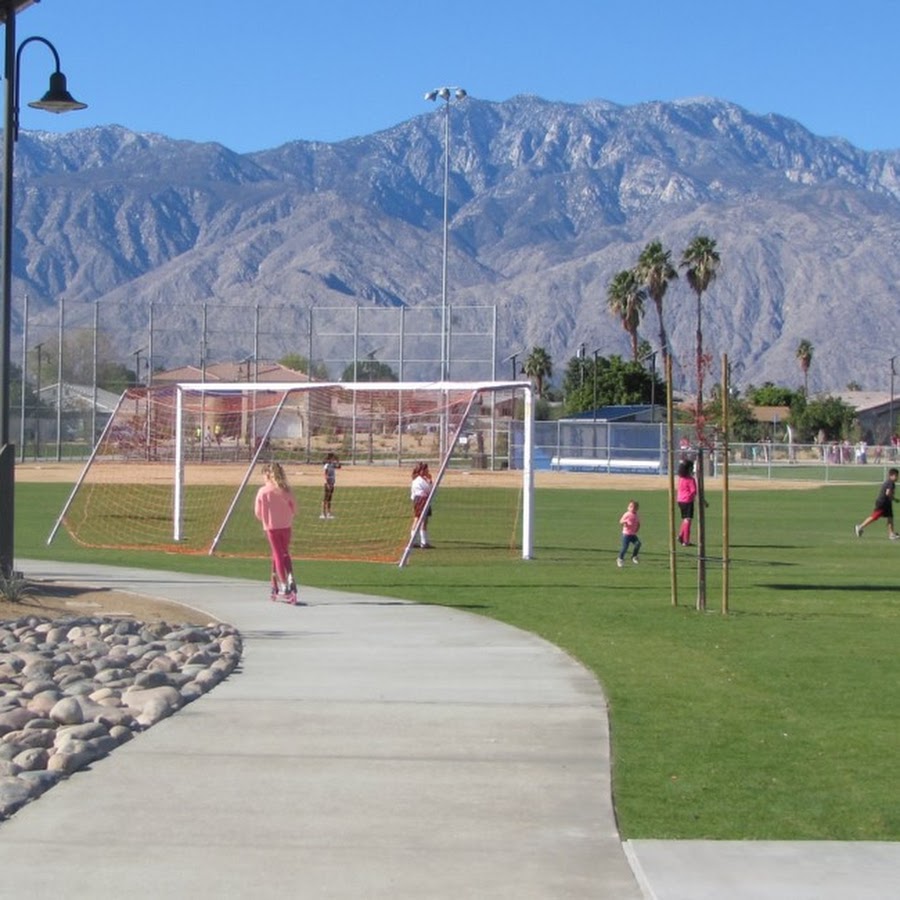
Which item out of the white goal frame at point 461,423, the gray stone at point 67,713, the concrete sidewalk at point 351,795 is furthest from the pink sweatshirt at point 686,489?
the gray stone at point 67,713

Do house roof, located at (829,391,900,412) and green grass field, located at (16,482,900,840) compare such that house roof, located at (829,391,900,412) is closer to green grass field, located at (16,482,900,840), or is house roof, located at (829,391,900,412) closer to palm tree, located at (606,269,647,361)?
palm tree, located at (606,269,647,361)

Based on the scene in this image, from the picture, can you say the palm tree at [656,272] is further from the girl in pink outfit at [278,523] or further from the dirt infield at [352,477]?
the girl in pink outfit at [278,523]

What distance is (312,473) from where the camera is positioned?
60375 millimetres

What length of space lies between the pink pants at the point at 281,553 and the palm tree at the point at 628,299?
316ft

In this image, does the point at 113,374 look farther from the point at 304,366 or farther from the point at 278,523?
the point at 278,523

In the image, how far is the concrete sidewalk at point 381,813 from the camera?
6.92m

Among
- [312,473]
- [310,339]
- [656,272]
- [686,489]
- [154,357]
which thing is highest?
[656,272]

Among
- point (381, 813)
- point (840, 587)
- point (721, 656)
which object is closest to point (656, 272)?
point (840, 587)

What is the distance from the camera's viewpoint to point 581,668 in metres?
13.0

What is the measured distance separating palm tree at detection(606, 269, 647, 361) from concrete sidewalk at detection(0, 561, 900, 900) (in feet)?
336

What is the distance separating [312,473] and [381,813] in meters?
52.5

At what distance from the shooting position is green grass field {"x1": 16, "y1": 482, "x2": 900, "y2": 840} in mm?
8555

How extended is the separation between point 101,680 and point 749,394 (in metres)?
128

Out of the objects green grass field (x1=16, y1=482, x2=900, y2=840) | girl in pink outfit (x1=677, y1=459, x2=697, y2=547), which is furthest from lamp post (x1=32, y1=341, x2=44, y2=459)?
girl in pink outfit (x1=677, y1=459, x2=697, y2=547)
